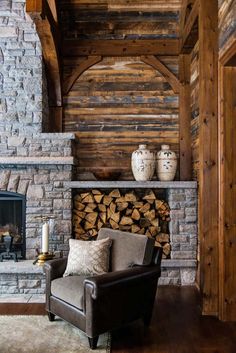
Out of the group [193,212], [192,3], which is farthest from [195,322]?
[192,3]

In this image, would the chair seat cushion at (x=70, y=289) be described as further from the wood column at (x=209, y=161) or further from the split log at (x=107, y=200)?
the split log at (x=107, y=200)

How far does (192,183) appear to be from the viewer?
454cm

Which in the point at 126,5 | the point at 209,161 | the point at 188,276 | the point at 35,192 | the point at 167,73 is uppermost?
the point at 126,5

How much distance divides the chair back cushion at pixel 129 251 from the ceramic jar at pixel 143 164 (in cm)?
129

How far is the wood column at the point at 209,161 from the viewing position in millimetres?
3582

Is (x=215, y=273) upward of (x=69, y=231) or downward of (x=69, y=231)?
downward

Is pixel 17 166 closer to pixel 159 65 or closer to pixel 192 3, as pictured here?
pixel 159 65

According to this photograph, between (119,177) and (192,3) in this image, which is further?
(119,177)

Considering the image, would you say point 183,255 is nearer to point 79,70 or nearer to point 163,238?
point 163,238

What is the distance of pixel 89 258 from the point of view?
3350 millimetres

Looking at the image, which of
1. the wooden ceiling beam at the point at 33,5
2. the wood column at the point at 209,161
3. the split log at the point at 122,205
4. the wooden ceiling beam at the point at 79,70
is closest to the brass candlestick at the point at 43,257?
the split log at the point at 122,205

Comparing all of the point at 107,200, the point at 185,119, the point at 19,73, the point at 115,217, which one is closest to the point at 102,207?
the point at 107,200

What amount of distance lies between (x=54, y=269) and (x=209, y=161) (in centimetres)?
187

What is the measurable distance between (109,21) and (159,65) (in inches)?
37.2
